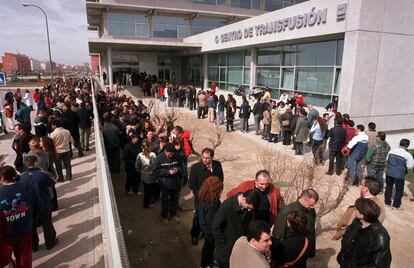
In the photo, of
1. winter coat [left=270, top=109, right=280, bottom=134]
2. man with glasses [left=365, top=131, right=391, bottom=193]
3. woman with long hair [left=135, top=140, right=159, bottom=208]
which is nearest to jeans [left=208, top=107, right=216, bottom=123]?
winter coat [left=270, top=109, right=280, bottom=134]

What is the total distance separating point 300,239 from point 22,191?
3.50m

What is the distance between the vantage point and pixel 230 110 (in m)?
→ 13.7

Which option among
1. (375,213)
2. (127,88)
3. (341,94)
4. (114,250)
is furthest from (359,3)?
(127,88)

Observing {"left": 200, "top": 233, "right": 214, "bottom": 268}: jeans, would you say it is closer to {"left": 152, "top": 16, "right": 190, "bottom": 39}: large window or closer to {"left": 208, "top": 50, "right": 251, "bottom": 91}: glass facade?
{"left": 208, "top": 50, "right": 251, "bottom": 91}: glass facade

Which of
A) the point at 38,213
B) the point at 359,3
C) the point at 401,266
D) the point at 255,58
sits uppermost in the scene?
the point at 359,3

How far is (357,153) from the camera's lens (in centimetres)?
741

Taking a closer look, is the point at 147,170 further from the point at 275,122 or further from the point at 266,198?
the point at 275,122

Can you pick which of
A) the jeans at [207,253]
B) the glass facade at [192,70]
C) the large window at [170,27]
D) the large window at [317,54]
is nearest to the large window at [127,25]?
the large window at [170,27]

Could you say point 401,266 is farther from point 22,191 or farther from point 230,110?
point 230,110

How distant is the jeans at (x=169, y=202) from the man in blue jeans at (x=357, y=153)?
4.42m

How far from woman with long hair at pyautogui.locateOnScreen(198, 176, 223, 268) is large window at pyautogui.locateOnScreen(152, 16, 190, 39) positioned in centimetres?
3087

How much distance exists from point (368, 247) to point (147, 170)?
4.38 meters

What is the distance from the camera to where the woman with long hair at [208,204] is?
4.12 metres

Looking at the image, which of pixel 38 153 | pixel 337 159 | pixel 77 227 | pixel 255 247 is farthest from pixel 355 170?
pixel 38 153
